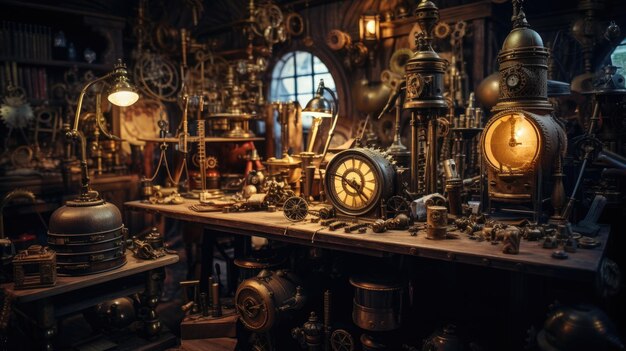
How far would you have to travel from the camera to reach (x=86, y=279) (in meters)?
3.78

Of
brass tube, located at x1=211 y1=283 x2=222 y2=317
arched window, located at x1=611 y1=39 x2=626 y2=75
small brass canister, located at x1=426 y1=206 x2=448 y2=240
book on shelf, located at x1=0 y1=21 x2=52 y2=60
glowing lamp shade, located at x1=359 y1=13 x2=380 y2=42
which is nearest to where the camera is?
small brass canister, located at x1=426 y1=206 x2=448 y2=240

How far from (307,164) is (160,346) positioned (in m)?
2.21

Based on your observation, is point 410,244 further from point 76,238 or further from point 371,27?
point 371,27

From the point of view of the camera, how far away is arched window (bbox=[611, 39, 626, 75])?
5.43 metres

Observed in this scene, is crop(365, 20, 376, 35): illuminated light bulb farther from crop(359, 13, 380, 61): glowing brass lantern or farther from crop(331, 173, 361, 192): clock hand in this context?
crop(331, 173, 361, 192): clock hand

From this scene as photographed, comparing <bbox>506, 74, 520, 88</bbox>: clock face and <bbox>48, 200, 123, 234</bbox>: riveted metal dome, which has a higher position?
<bbox>506, 74, 520, 88</bbox>: clock face

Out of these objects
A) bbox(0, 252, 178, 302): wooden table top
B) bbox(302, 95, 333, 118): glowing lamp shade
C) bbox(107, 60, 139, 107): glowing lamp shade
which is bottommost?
bbox(0, 252, 178, 302): wooden table top

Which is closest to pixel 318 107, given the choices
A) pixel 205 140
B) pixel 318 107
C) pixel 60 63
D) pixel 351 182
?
pixel 318 107

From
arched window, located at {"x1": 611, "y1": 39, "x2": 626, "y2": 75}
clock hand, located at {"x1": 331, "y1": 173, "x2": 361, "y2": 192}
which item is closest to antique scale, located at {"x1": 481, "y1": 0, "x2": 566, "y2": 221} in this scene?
clock hand, located at {"x1": 331, "y1": 173, "x2": 361, "y2": 192}

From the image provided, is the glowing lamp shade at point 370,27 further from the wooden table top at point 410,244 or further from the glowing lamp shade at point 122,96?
the glowing lamp shade at point 122,96

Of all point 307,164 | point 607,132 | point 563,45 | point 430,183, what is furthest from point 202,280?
point 563,45

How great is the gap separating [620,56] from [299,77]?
466 cm

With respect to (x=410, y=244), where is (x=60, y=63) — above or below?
above

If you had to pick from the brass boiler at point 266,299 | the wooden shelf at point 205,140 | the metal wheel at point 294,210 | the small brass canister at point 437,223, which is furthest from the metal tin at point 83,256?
the small brass canister at point 437,223
